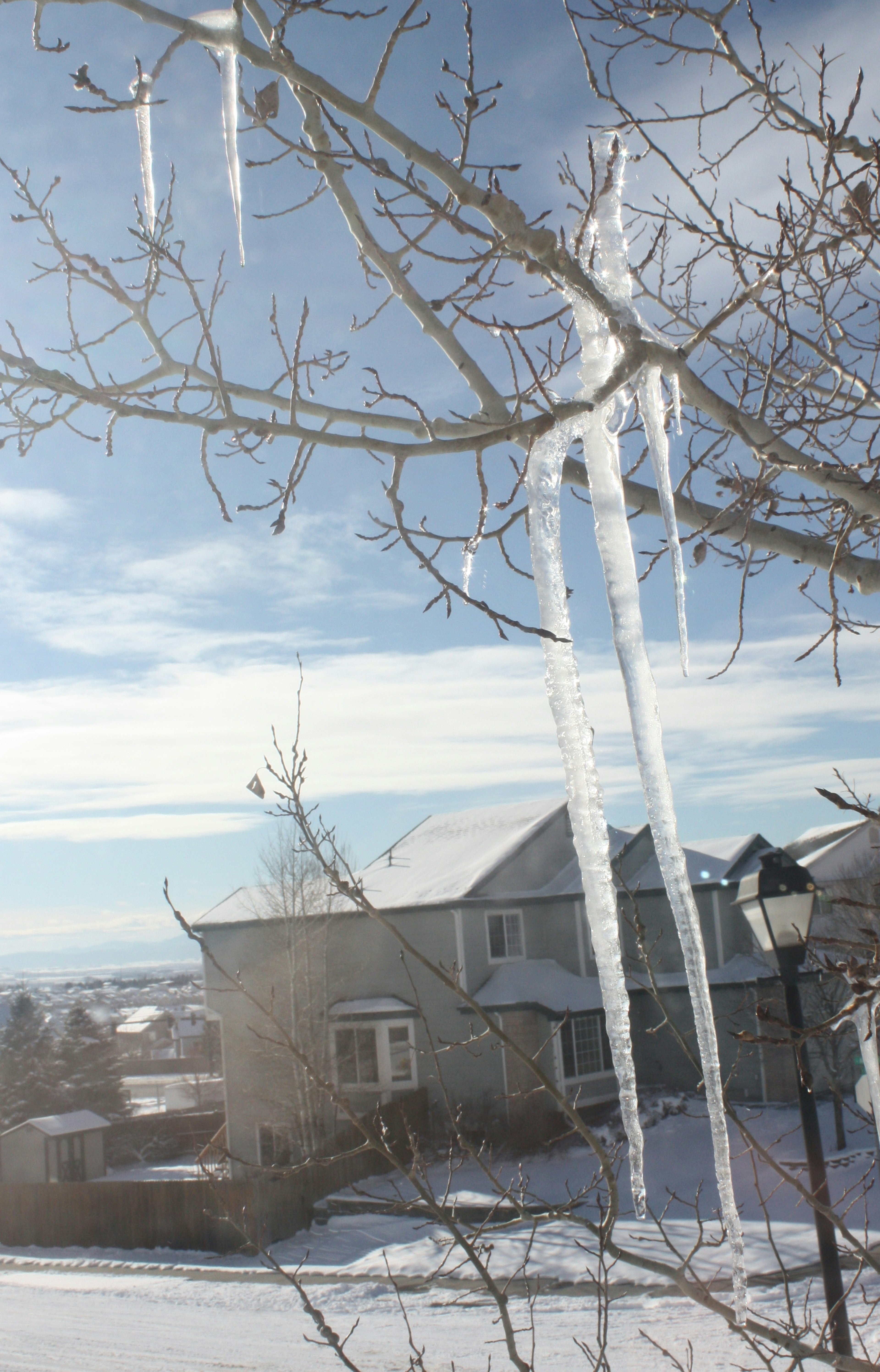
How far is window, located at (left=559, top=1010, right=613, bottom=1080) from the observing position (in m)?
20.1

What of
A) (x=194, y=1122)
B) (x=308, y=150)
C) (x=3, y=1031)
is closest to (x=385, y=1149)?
(x=308, y=150)

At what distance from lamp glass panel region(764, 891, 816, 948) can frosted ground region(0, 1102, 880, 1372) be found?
1102 millimetres

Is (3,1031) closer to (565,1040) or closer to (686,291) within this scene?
(565,1040)

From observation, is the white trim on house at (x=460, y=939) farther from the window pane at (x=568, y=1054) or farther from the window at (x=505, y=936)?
the window pane at (x=568, y=1054)

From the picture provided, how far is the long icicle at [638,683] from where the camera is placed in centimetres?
210

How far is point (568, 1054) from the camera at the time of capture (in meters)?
20.2

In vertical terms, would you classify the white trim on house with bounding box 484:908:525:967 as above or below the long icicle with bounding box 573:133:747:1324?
below

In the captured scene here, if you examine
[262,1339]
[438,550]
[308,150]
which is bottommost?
[262,1339]

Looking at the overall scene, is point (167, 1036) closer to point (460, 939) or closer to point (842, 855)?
point (460, 939)

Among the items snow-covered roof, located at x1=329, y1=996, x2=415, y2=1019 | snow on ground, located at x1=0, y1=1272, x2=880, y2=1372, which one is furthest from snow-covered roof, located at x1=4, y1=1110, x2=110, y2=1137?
snow on ground, located at x1=0, y1=1272, x2=880, y2=1372

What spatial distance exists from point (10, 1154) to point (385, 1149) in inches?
1005

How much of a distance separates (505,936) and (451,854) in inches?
123

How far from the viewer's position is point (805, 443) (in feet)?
12.5

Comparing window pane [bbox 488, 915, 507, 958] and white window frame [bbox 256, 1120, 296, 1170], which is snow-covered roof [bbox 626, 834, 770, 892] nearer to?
window pane [bbox 488, 915, 507, 958]
